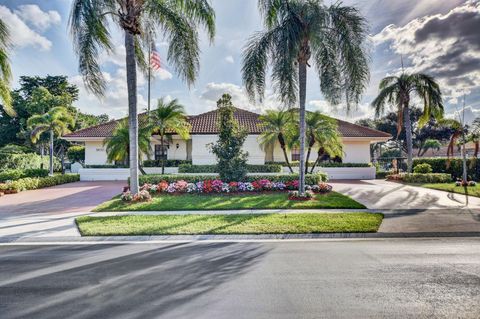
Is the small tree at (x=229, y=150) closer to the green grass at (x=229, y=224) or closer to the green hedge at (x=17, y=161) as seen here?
the green grass at (x=229, y=224)

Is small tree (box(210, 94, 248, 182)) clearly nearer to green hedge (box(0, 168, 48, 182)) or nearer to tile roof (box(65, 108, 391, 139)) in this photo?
tile roof (box(65, 108, 391, 139))

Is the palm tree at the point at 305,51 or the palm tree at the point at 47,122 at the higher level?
the palm tree at the point at 305,51

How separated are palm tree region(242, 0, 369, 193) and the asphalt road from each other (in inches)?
251

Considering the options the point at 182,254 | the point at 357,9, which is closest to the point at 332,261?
the point at 182,254

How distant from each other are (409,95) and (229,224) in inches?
765

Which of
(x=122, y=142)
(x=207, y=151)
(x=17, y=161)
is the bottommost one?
(x=17, y=161)

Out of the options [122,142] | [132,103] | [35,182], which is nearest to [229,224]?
[132,103]

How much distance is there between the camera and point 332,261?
5598 millimetres

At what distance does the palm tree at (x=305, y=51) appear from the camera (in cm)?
1116

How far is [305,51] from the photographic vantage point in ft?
38.9

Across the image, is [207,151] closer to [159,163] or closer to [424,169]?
[159,163]

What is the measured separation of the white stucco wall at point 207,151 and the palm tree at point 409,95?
10178 mm

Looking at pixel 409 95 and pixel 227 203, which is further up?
pixel 409 95


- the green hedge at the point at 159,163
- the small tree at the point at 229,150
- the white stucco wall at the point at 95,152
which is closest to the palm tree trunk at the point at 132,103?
the small tree at the point at 229,150
